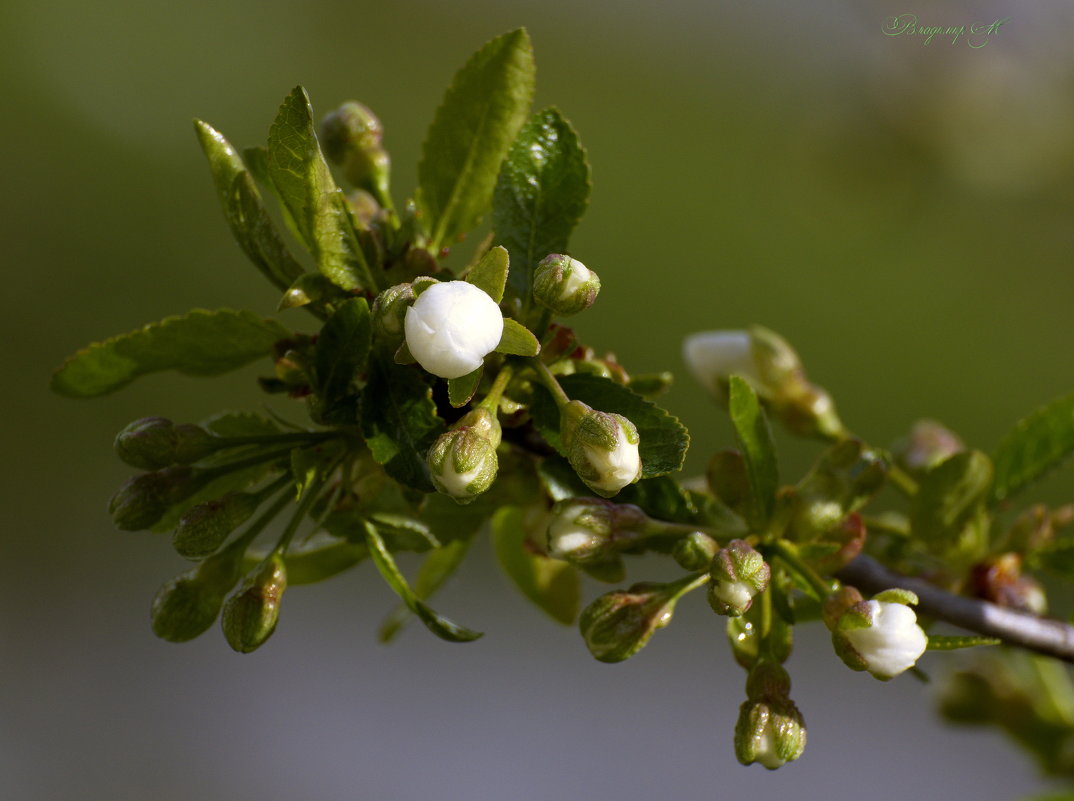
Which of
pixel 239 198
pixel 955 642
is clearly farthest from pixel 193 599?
pixel 955 642

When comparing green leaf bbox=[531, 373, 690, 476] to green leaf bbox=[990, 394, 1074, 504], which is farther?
green leaf bbox=[990, 394, 1074, 504]

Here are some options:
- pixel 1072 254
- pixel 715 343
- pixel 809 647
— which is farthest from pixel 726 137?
pixel 715 343

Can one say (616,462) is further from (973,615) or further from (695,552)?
(973,615)

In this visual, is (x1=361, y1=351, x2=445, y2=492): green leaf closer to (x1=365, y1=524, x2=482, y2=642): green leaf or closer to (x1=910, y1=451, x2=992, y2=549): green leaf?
(x1=365, y1=524, x2=482, y2=642): green leaf

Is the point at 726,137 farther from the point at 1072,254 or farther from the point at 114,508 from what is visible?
the point at 114,508

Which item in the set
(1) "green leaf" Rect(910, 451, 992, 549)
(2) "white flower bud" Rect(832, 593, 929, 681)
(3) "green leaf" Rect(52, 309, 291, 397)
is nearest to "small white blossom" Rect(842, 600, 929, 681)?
(2) "white flower bud" Rect(832, 593, 929, 681)

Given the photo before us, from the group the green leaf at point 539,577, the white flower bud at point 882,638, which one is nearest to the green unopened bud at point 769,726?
the white flower bud at point 882,638
